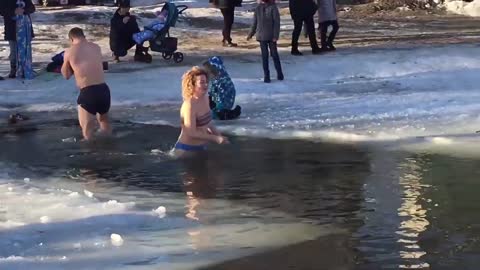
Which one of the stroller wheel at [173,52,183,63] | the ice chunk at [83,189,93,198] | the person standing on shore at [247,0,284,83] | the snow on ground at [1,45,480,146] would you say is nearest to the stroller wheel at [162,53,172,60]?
the stroller wheel at [173,52,183,63]

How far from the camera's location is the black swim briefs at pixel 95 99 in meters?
12.0

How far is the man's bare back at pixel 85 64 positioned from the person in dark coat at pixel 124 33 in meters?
6.83

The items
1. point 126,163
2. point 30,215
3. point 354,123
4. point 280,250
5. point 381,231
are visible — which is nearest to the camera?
point 280,250

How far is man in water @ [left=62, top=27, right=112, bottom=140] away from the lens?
39.3 feet

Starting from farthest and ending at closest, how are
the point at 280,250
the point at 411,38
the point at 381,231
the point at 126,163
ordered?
the point at 411,38
the point at 126,163
the point at 381,231
the point at 280,250

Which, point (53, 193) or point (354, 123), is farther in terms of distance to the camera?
point (354, 123)

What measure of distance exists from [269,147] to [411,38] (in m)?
12.2

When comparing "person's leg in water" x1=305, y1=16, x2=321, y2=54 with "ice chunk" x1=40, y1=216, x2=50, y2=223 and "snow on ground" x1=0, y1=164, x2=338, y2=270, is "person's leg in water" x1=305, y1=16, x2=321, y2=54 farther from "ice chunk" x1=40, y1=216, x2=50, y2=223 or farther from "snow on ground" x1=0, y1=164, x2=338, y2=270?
"ice chunk" x1=40, y1=216, x2=50, y2=223

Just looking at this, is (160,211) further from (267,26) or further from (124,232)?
(267,26)

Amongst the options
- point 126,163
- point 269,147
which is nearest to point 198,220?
point 126,163

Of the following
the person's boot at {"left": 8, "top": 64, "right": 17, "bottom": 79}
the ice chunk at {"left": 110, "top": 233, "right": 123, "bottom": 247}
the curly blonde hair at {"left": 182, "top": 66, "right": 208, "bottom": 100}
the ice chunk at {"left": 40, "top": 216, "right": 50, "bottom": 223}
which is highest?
the curly blonde hair at {"left": 182, "top": 66, "right": 208, "bottom": 100}

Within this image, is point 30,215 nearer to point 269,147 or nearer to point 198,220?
point 198,220

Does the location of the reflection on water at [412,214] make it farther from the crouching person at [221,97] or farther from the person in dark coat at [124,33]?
the person in dark coat at [124,33]

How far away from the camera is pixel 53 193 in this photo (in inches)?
336
